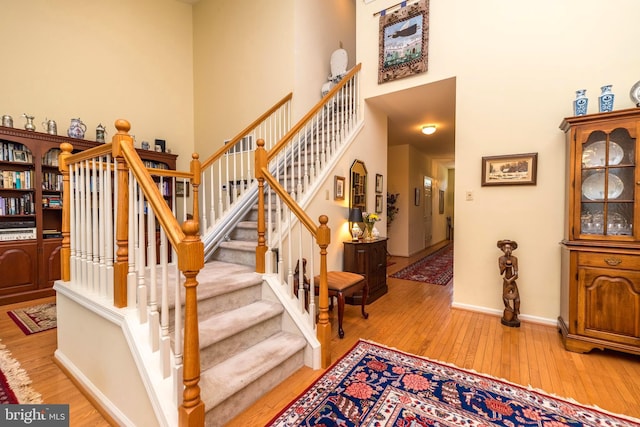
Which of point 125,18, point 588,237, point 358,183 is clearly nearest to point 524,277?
point 588,237

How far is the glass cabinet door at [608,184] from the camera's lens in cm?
228

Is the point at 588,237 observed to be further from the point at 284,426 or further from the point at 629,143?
the point at 284,426

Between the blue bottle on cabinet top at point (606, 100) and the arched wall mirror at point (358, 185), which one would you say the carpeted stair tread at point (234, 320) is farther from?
the blue bottle on cabinet top at point (606, 100)

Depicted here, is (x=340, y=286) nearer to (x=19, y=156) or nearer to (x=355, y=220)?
(x=355, y=220)

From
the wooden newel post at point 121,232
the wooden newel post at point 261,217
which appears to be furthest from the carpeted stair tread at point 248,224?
the wooden newel post at point 121,232

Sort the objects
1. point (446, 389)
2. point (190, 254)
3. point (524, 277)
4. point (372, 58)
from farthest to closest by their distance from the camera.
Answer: point (372, 58), point (524, 277), point (446, 389), point (190, 254)

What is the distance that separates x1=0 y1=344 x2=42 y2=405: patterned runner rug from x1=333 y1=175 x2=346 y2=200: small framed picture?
9.69ft

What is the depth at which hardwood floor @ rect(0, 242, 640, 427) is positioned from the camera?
5.66 ft

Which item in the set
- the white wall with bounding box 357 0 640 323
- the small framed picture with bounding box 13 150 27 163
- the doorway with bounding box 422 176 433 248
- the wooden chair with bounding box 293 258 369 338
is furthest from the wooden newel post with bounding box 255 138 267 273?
the doorway with bounding box 422 176 433 248

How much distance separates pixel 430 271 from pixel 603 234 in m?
3.02

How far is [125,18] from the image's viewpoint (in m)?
4.57

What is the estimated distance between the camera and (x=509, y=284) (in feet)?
9.32

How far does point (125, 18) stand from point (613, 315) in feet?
23.4

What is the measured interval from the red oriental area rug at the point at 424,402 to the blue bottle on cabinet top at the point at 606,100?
228 centimetres
